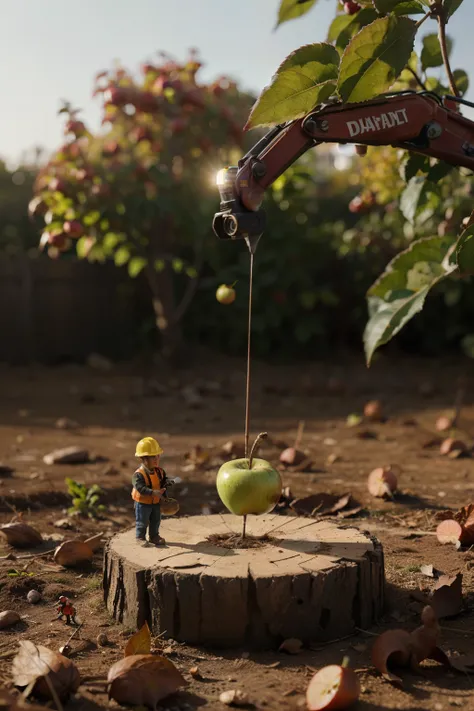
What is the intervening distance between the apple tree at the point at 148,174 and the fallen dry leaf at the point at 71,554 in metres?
4.76

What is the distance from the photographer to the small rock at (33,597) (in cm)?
335

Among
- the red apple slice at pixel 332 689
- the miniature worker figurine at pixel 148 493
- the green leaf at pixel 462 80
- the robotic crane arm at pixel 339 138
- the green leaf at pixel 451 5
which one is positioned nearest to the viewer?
the red apple slice at pixel 332 689

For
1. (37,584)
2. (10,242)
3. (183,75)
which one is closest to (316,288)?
(183,75)

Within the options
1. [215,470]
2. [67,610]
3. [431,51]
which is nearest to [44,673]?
[67,610]

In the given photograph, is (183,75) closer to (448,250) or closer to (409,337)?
(409,337)

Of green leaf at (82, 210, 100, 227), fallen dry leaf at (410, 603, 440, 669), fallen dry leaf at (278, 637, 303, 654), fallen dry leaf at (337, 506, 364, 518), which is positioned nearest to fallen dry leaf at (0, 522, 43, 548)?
fallen dry leaf at (337, 506, 364, 518)

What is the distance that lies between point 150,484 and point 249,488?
1.38 feet

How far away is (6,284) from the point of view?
442 inches

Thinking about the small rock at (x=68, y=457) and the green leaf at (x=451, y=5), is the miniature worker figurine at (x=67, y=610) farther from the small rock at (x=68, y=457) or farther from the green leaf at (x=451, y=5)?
the small rock at (x=68, y=457)

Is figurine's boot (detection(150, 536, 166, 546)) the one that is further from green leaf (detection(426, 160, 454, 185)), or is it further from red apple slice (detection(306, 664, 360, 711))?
green leaf (detection(426, 160, 454, 185))

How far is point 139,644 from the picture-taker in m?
2.65

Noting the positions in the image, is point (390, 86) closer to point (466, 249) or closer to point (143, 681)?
point (466, 249)

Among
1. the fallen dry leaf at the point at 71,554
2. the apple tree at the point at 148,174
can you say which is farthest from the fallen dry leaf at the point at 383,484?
the apple tree at the point at 148,174

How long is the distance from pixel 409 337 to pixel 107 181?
4.71 m
